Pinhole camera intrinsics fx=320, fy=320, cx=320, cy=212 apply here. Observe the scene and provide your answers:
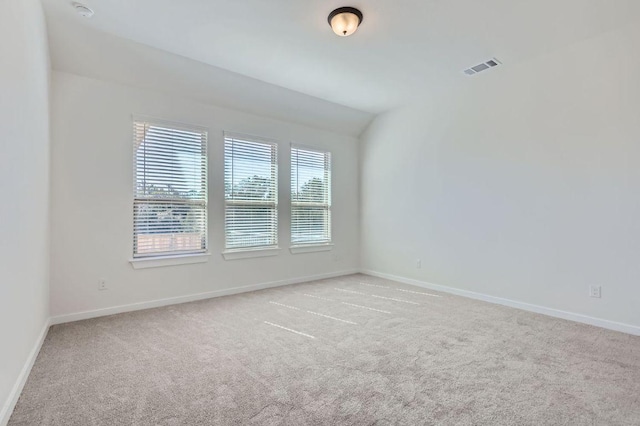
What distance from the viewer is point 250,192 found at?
15.3 feet

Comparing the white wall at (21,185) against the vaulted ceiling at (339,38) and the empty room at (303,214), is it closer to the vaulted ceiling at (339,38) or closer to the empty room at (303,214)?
the empty room at (303,214)

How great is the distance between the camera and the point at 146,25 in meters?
2.98

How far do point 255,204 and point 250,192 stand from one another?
192mm

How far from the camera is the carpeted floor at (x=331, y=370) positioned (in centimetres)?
182

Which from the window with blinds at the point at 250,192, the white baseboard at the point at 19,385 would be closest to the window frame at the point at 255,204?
the window with blinds at the point at 250,192

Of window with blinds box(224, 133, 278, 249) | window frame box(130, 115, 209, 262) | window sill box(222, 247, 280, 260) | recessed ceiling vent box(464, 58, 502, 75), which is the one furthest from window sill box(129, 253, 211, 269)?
recessed ceiling vent box(464, 58, 502, 75)

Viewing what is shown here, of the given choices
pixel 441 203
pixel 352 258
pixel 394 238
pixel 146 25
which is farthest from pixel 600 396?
pixel 146 25

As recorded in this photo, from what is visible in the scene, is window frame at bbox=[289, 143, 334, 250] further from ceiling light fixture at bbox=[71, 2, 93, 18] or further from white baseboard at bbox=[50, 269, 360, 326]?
ceiling light fixture at bbox=[71, 2, 93, 18]

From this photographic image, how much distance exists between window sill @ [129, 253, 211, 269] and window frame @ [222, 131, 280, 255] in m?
0.32

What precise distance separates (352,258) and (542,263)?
304cm

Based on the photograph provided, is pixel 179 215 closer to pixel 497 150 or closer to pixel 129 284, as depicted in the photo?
pixel 129 284

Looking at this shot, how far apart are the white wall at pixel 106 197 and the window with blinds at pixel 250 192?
0.14 meters

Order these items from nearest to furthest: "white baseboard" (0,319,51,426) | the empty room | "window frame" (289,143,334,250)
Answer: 1. "white baseboard" (0,319,51,426)
2. the empty room
3. "window frame" (289,143,334,250)

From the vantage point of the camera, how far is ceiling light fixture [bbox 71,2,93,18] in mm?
2701
